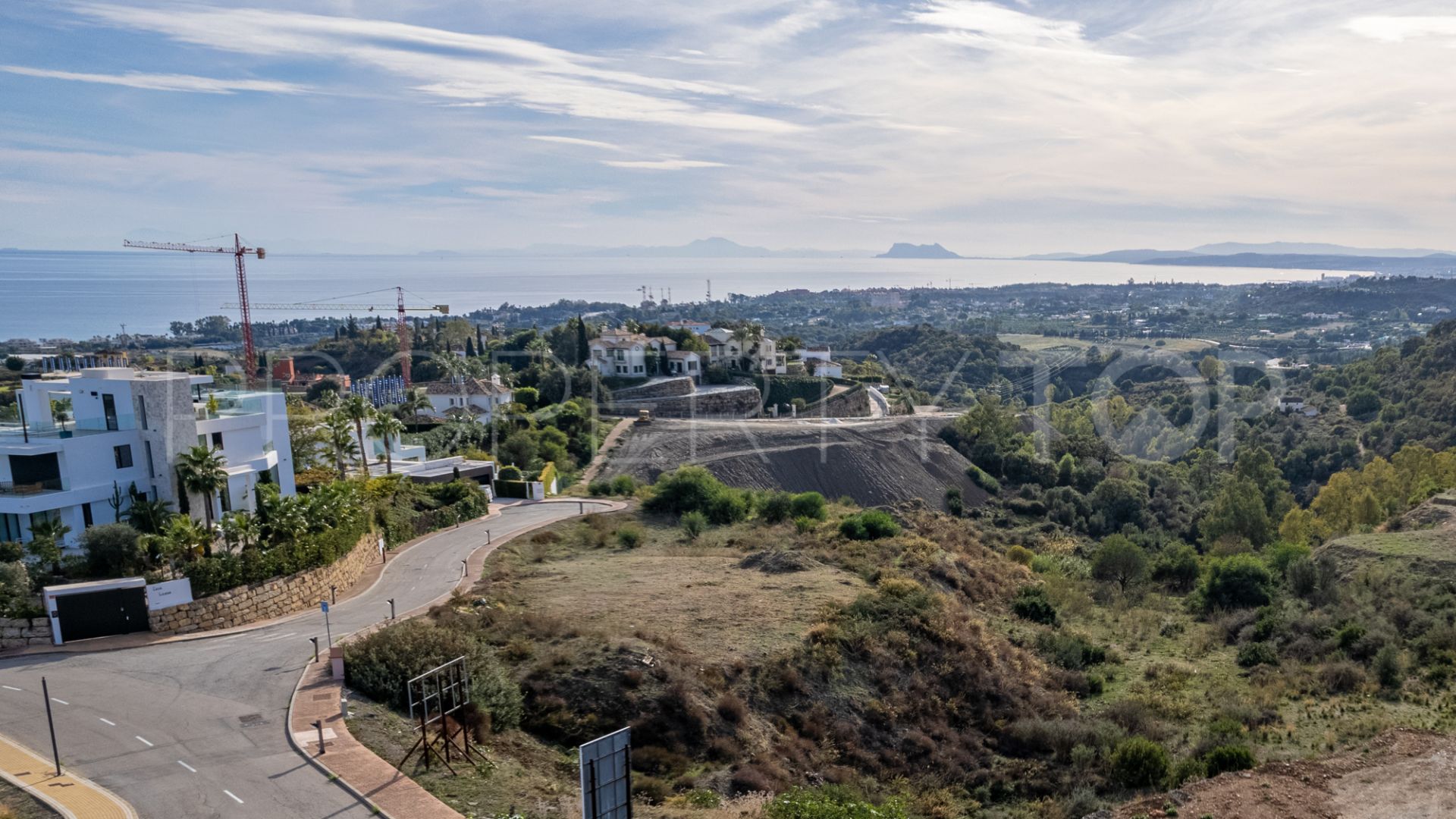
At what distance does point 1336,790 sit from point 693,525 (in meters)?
21.3

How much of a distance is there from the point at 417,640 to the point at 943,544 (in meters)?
21.3

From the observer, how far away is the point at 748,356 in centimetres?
7975

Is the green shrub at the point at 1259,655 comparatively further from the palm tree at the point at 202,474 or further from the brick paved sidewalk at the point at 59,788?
the palm tree at the point at 202,474

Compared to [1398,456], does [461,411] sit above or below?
above

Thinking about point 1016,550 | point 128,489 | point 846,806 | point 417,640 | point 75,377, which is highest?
point 75,377

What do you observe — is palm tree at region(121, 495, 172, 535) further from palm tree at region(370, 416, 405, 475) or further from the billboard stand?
palm tree at region(370, 416, 405, 475)

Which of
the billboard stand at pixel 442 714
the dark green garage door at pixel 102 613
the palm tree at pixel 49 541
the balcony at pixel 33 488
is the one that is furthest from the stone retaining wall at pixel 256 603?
the billboard stand at pixel 442 714

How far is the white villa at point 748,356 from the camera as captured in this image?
258ft

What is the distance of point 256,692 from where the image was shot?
16703 millimetres

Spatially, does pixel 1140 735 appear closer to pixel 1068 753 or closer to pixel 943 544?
pixel 1068 753

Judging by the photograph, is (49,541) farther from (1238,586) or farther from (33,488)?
(1238,586)

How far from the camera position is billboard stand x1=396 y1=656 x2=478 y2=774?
1412cm

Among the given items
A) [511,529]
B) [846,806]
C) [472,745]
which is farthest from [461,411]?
[846,806]

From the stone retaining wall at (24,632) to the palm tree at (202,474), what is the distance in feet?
13.1
